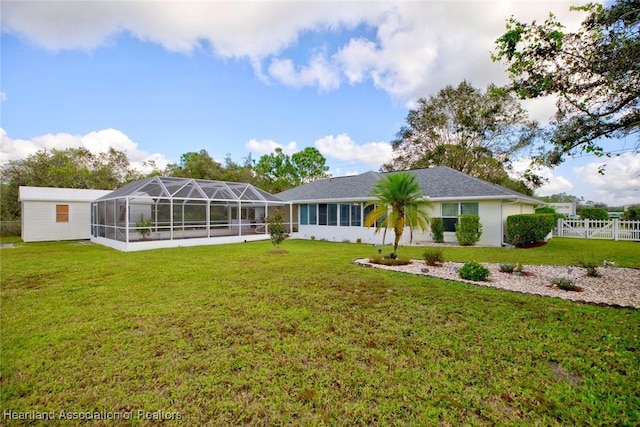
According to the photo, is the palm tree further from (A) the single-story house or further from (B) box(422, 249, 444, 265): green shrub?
(A) the single-story house

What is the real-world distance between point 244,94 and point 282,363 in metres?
16.5

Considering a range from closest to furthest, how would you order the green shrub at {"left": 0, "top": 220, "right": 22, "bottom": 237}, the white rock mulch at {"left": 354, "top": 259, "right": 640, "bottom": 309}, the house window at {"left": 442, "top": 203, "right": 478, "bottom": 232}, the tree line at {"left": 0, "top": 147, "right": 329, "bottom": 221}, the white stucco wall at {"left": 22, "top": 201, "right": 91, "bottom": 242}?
the white rock mulch at {"left": 354, "top": 259, "right": 640, "bottom": 309}, the house window at {"left": 442, "top": 203, "right": 478, "bottom": 232}, the white stucco wall at {"left": 22, "top": 201, "right": 91, "bottom": 242}, the green shrub at {"left": 0, "top": 220, "right": 22, "bottom": 237}, the tree line at {"left": 0, "top": 147, "right": 329, "bottom": 221}

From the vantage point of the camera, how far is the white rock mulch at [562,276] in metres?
5.62

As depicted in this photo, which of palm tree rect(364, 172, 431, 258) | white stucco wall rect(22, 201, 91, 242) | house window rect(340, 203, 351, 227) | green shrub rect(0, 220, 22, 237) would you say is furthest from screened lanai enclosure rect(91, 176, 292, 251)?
palm tree rect(364, 172, 431, 258)

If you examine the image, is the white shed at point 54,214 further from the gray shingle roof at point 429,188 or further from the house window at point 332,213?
the house window at point 332,213

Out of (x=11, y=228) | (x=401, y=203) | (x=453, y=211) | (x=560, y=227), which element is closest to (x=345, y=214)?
(x=453, y=211)

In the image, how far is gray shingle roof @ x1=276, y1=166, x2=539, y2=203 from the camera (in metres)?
14.4

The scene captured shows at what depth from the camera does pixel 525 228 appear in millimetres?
13469

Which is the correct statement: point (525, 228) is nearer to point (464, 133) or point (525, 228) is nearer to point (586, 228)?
point (586, 228)

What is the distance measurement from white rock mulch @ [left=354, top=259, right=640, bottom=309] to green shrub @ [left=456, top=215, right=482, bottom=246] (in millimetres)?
5128

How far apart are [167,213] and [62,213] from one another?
6350 mm

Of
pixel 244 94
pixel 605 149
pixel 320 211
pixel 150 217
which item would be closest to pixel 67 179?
pixel 150 217

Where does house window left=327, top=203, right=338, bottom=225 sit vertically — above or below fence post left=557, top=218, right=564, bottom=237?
above

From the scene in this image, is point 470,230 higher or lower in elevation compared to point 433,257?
higher
